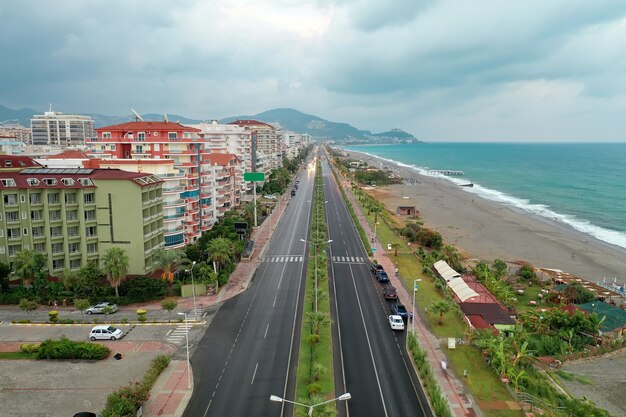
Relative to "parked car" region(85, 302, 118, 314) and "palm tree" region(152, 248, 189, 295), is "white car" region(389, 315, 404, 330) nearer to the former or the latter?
"palm tree" region(152, 248, 189, 295)

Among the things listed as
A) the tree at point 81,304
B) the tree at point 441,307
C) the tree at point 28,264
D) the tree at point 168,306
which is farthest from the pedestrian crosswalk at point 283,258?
the tree at point 28,264

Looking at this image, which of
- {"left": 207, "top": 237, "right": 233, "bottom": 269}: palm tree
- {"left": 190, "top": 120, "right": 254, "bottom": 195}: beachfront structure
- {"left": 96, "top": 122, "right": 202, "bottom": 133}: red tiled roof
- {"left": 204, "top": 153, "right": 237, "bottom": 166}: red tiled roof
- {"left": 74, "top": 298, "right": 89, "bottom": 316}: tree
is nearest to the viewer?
{"left": 74, "top": 298, "right": 89, "bottom": 316}: tree

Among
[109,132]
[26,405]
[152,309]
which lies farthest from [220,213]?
[26,405]

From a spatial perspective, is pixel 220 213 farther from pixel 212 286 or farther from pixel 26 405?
pixel 26 405

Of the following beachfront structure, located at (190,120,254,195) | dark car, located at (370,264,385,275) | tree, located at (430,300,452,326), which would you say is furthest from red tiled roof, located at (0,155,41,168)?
beachfront structure, located at (190,120,254,195)

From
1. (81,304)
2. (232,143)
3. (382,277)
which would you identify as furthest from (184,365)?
(232,143)

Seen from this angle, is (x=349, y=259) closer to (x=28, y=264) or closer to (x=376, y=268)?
(x=376, y=268)
